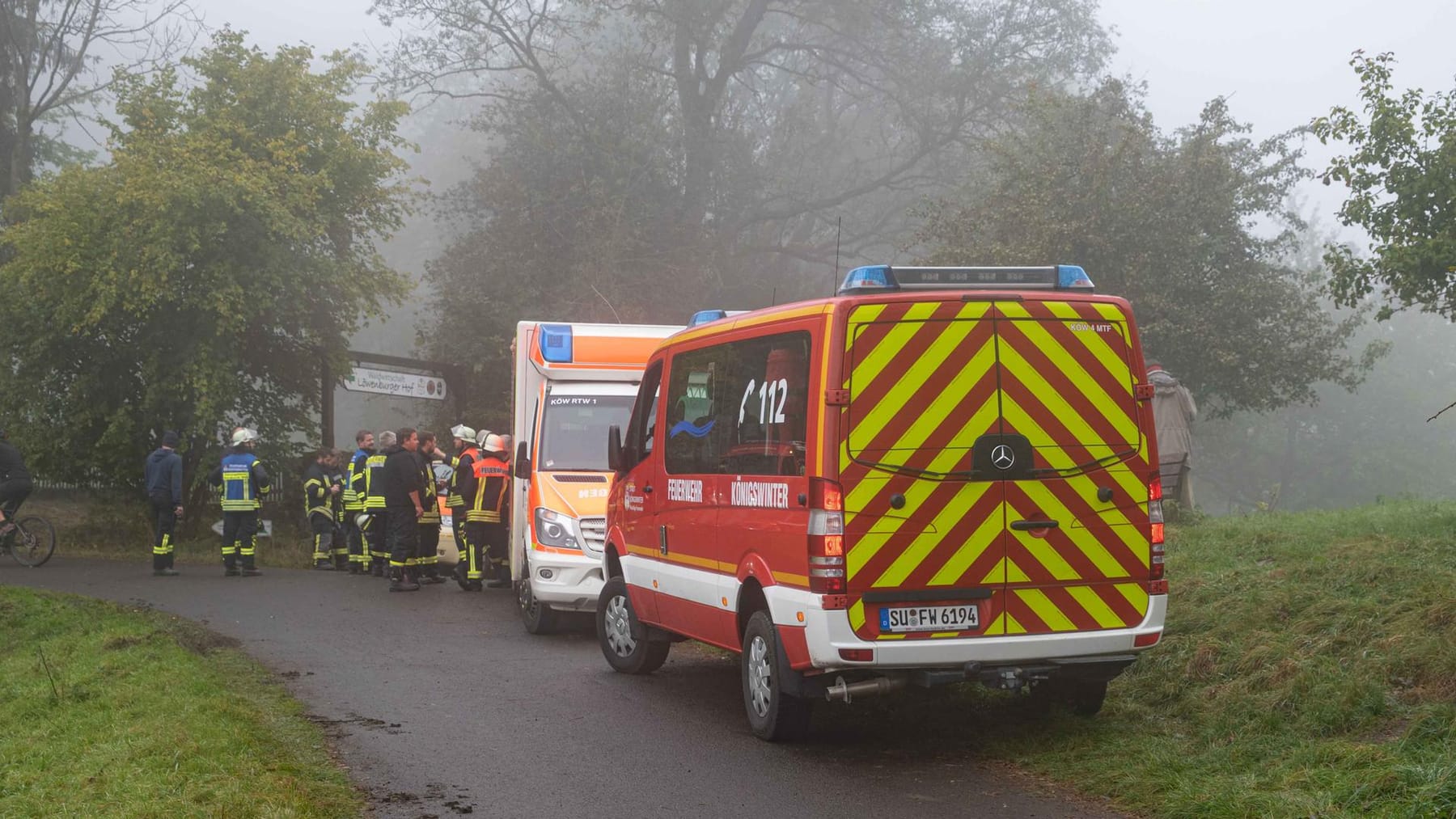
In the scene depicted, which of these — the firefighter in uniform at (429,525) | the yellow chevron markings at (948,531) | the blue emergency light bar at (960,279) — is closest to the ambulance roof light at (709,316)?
the blue emergency light bar at (960,279)

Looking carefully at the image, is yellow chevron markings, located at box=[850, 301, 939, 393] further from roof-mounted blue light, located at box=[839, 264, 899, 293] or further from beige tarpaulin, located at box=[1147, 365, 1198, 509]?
beige tarpaulin, located at box=[1147, 365, 1198, 509]

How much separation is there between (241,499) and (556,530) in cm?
734

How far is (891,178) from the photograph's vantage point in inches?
1512

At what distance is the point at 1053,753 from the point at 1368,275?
7.16m

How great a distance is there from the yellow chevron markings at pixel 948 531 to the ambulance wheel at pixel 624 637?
3.33m

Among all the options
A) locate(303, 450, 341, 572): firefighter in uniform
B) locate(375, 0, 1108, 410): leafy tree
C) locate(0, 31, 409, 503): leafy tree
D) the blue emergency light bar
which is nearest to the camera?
the blue emergency light bar

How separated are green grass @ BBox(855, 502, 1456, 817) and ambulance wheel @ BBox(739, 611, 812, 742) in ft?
2.49

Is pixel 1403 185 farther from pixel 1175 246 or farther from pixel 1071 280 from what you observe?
pixel 1175 246

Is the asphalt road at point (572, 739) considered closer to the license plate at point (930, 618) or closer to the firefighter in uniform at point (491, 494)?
the license plate at point (930, 618)

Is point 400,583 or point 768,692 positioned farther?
point 400,583

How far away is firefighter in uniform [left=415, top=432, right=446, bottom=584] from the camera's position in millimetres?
16219

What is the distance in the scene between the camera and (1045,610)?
693cm

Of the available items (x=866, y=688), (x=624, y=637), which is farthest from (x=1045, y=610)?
(x=624, y=637)

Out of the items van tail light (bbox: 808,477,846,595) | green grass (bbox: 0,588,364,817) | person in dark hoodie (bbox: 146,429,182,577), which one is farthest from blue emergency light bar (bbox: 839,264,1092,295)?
person in dark hoodie (bbox: 146,429,182,577)
